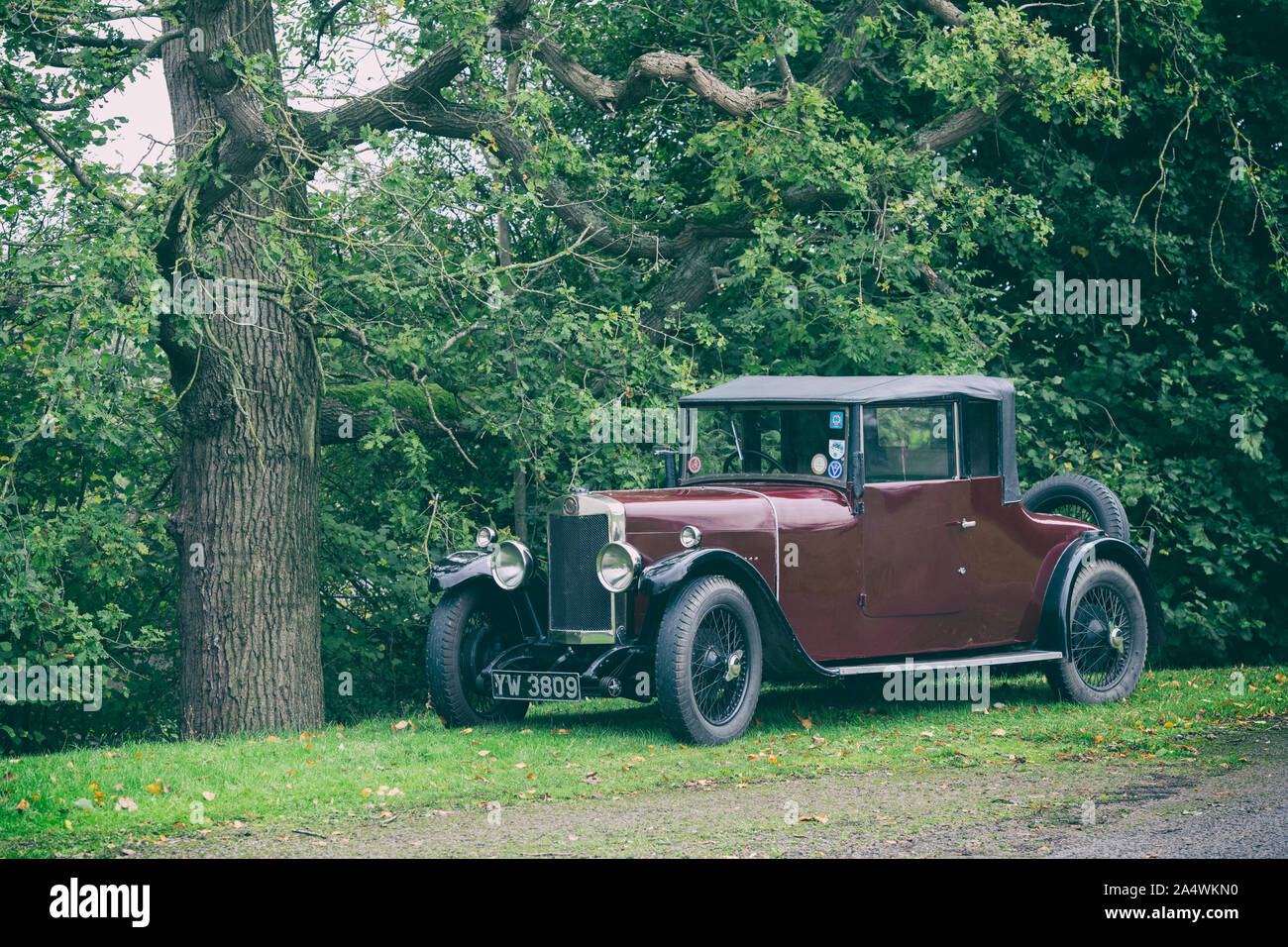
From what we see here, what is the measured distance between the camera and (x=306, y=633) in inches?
448

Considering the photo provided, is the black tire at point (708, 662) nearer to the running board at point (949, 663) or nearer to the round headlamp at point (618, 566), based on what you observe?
the round headlamp at point (618, 566)

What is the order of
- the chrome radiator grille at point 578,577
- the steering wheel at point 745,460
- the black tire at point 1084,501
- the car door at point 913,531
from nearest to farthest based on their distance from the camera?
the chrome radiator grille at point 578,577 → the car door at point 913,531 → the steering wheel at point 745,460 → the black tire at point 1084,501

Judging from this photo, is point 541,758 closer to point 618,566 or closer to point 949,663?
point 618,566

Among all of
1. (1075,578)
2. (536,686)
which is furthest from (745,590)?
(1075,578)

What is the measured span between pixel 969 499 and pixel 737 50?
5787 millimetres

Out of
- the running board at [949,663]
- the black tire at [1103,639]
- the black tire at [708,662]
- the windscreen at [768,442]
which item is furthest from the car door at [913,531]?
the black tire at [708,662]

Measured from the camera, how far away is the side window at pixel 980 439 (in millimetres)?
10047

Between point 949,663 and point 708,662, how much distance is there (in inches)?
79.4

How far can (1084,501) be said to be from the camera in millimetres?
11133

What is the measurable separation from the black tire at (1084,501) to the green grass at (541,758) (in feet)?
4.31

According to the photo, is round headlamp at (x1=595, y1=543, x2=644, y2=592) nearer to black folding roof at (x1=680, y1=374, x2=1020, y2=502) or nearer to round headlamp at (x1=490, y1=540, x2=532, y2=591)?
round headlamp at (x1=490, y1=540, x2=532, y2=591)

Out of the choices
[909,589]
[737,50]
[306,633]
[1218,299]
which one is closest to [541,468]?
[306,633]

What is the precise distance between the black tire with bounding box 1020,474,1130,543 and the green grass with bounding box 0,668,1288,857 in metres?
1.31

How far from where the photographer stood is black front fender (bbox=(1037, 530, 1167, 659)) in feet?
33.2
